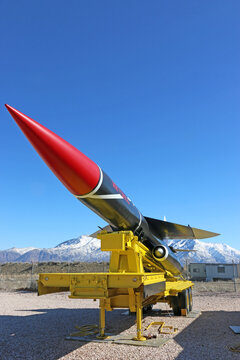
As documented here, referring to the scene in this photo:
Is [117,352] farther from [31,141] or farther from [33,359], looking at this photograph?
[31,141]

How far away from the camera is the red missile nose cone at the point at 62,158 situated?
499 cm

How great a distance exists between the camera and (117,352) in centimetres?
563

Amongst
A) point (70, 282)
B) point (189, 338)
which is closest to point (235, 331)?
point (189, 338)

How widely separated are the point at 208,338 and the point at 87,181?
455 centimetres

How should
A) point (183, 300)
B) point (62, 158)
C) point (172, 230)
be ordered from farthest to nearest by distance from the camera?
point (183, 300) < point (172, 230) < point (62, 158)

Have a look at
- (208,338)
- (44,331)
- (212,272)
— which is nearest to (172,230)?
(208,338)

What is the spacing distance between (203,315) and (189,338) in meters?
3.71

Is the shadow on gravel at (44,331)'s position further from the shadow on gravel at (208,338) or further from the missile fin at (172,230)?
the missile fin at (172,230)

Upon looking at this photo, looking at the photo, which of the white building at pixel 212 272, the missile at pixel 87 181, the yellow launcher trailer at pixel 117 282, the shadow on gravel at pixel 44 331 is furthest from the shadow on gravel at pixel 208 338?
the white building at pixel 212 272

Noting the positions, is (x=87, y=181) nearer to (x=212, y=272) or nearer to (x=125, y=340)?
(x=125, y=340)

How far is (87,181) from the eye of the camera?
5.75m

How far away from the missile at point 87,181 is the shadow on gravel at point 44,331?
8.67 feet

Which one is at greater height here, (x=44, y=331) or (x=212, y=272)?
(x=44, y=331)

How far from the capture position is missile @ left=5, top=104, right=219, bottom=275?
507 centimetres
